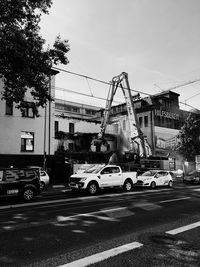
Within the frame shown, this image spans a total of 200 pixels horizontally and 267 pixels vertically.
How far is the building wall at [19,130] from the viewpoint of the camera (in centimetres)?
2450

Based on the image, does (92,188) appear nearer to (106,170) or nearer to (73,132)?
(106,170)

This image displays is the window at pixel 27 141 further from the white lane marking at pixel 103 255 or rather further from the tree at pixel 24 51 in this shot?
the white lane marking at pixel 103 255

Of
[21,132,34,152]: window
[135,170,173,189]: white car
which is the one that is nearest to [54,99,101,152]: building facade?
[21,132,34,152]: window

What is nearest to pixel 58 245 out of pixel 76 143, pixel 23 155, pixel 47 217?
pixel 47 217

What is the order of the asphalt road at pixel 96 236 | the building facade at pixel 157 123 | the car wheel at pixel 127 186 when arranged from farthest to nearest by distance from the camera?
the building facade at pixel 157 123, the car wheel at pixel 127 186, the asphalt road at pixel 96 236

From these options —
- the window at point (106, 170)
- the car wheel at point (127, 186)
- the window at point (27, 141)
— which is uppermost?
the window at point (27, 141)

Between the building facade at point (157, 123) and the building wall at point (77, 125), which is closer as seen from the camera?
the building facade at point (157, 123)

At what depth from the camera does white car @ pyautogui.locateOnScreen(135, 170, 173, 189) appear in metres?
20.7

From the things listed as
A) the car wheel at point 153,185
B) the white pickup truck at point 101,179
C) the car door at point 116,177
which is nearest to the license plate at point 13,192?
the white pickup truck at point 101,179

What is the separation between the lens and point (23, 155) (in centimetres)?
2486

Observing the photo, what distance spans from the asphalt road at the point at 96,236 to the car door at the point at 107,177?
6593mm

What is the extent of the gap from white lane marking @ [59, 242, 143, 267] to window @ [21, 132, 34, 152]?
2175cm

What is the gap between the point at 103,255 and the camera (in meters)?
5.17

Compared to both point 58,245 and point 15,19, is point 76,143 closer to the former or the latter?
point 15,19
